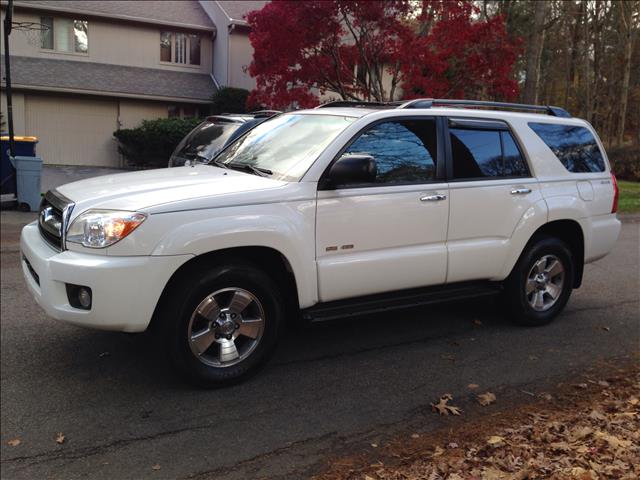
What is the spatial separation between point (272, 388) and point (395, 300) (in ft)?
3.87

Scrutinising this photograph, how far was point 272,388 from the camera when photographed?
Result: 14.3ft

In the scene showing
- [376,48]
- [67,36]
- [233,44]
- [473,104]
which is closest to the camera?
[473,104]

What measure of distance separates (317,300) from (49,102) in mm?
20580

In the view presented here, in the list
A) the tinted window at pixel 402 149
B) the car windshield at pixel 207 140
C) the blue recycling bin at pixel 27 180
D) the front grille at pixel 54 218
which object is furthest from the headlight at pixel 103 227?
the blue recycling bin at pixel 27 180

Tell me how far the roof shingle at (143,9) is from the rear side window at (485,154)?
66.3 feet

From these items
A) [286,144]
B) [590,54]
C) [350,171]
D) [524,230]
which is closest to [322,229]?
[350,171]

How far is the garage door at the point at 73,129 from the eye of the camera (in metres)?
21.9

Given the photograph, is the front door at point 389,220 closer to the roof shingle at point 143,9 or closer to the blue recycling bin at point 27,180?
the blue recycling bin at point 27,180

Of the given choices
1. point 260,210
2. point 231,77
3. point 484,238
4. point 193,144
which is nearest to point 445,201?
point 484,238

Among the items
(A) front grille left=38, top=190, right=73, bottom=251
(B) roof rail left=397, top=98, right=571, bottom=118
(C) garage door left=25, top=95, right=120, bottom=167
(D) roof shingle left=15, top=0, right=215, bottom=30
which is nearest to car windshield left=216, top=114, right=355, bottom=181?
(B) roof rail left=397, top=98, right=571, bottom=118

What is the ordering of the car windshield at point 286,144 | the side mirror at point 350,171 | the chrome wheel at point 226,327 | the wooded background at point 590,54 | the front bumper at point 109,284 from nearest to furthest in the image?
the front bumper at point 109,284 → the chrome wheel at point 226,327 → the side mirror at point 350,171 → the car windshield at point 286,144 → the wooded background at point 590,54

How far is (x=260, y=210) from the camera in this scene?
13.7ft

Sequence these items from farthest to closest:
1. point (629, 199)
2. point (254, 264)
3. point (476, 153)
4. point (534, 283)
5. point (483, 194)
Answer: point (629, 199) < point (534, 283) < point (476, 153) < point (483, 194) < point (254, 264)

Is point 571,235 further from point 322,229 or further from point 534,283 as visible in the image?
point 322,229
